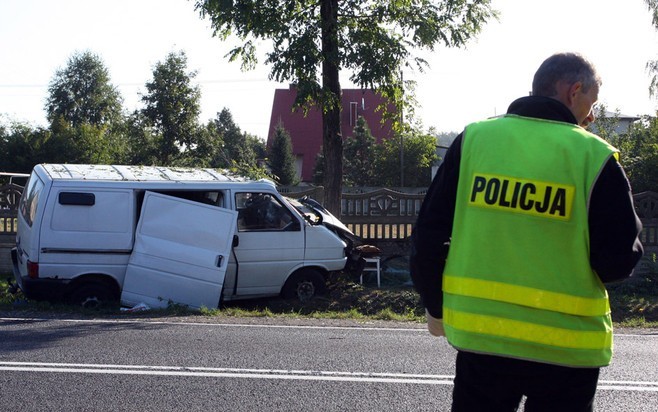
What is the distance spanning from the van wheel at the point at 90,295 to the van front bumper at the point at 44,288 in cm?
17

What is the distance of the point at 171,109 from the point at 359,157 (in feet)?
59.7

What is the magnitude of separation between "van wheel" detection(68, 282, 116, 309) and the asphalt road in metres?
1.46

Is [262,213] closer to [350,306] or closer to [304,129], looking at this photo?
[350,306]

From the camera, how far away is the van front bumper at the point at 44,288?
34.7ft

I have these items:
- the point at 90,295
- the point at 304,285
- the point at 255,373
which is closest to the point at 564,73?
the point at 255,373

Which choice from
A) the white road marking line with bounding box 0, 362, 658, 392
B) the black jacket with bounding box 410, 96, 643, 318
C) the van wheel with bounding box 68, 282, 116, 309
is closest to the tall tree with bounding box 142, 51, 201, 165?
the van wheel with bounding box 68, 282, 116, 309

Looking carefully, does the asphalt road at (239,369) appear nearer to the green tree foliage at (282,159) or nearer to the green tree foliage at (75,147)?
the green tree foliage at (75,147)

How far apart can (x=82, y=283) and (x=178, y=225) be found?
151 centimetres

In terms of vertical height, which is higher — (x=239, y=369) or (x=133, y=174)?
(x=133, y=174)

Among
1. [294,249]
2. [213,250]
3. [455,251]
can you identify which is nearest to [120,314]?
[213,250]

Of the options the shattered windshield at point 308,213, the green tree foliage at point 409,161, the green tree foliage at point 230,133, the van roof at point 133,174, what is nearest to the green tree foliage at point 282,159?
the green tree foliage at point 230,133

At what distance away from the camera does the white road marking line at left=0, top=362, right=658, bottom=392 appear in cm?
648

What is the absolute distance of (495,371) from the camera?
8.75 ft

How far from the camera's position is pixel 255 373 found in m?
6.66
